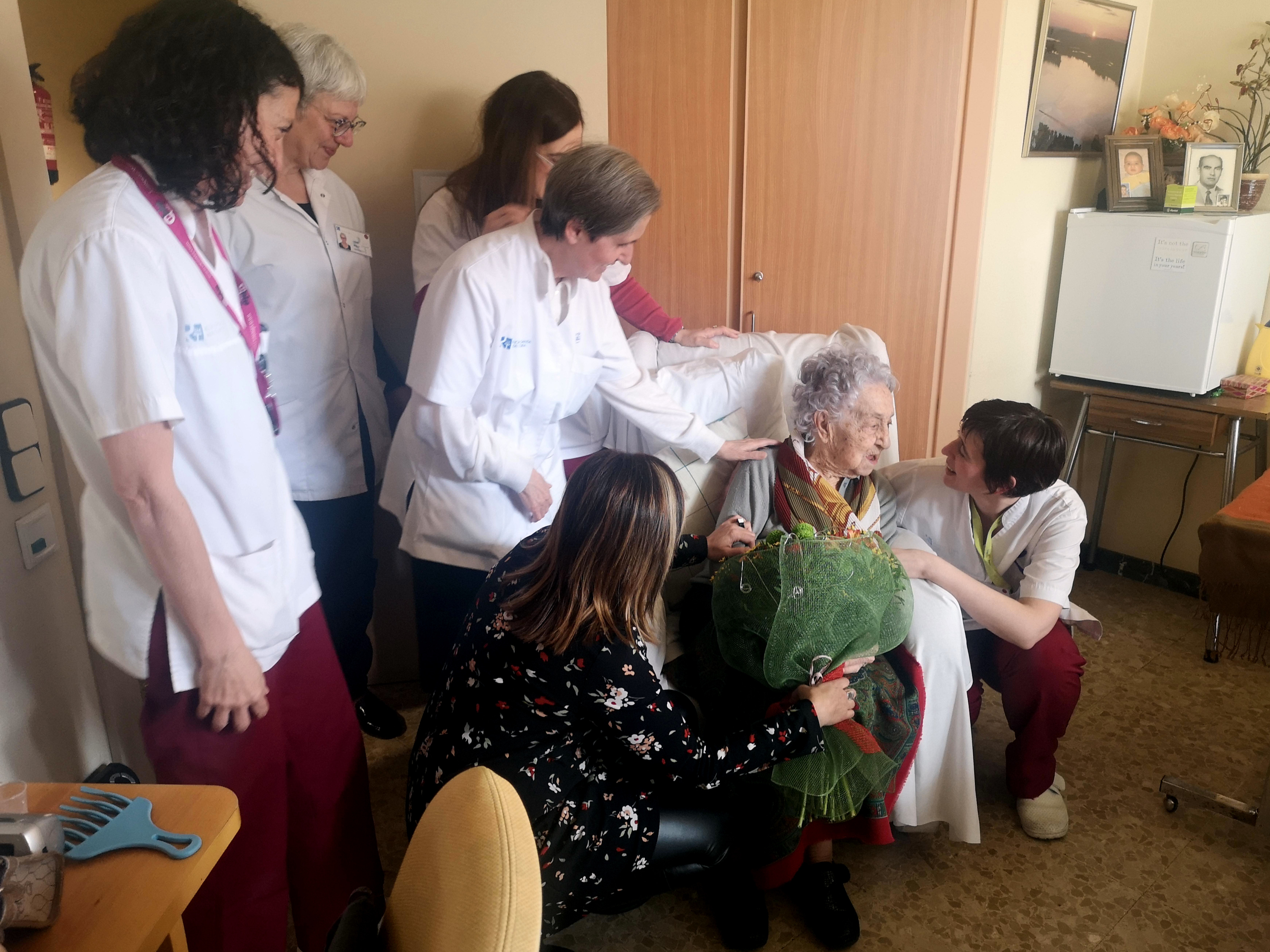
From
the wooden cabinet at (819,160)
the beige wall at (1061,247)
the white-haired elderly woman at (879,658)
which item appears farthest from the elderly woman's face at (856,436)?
the beige wall at (1061,247)

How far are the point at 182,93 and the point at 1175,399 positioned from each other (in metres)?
2.73

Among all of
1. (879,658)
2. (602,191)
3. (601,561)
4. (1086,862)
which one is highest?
(602,191)

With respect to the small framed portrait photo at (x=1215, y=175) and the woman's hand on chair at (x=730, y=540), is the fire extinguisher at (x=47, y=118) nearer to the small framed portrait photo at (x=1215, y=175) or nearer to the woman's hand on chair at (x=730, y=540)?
the woman's hand on chair at (x=730, y=540)

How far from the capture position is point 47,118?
2191 mm

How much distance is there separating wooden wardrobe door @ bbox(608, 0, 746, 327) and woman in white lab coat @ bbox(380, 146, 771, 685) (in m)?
0.58

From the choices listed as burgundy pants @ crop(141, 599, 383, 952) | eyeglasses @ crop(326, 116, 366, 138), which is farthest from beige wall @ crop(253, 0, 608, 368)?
burgundy pants @ crop(141, 599, 383, 952)

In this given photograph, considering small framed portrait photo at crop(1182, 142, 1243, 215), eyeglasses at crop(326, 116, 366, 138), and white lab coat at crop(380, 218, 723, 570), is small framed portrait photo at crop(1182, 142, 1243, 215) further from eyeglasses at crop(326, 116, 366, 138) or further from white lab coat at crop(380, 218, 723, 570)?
eyeglasses at crop(326, 116, 366, 138)

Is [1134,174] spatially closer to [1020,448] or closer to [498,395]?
[1020,448]

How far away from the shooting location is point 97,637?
1142 millimetres

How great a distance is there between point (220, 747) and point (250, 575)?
23 centimetres

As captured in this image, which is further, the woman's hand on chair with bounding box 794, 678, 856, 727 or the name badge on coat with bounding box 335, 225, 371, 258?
the name badge on coat with bounding box 335, 225, 371, 258

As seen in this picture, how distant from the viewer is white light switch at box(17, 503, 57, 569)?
1.29 m

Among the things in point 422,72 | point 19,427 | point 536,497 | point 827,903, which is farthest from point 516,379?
point 827,903

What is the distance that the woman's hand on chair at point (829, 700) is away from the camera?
1.49 meters
